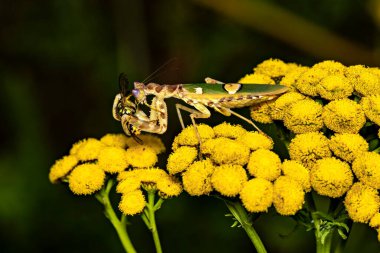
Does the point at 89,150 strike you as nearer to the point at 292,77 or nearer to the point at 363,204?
the point at 292,77

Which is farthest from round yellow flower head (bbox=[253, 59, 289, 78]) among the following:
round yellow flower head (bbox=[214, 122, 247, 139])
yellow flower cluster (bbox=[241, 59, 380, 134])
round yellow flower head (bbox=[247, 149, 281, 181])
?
round yellow flower head (bbox=[247, 149, 281, 181])

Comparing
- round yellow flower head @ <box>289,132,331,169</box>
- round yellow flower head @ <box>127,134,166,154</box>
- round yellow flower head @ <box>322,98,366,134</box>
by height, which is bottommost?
round yellow flower head @ <box>127,134,166,154</box>

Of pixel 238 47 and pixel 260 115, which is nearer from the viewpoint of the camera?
pixel 260 115

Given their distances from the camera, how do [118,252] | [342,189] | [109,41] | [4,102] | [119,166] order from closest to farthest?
[342,189] < [119,166] < [118,252] < [4,102] < [109,41]

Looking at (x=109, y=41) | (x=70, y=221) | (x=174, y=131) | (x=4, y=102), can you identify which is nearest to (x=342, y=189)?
(x=70, y=221)

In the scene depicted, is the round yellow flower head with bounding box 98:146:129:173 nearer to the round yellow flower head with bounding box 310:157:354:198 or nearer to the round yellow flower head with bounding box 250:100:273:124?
the round yellow flower head with bounding box 250:100:273:124

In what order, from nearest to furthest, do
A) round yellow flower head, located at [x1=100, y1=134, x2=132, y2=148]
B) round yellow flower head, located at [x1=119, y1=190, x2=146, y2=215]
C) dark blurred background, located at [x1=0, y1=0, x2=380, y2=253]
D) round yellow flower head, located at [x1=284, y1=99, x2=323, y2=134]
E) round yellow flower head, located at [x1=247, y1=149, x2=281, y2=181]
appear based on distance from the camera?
round yellow flower head, located at [x1=247, y1=149, x2=281, y2=181]
round yellow flower head, located at [x1=284, y1=99, x2=323, y2=134]
round yellow flower head, located at [x1=119, y1=190, x2=146, y2=215]
round yellow flower head, located at [x1=100, y1=134, x2=132, y2=148]
dark blurred background, located at [x1=0, y1=0, x2=380, y2=253]

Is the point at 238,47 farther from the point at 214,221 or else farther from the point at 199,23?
the point at 214,221
